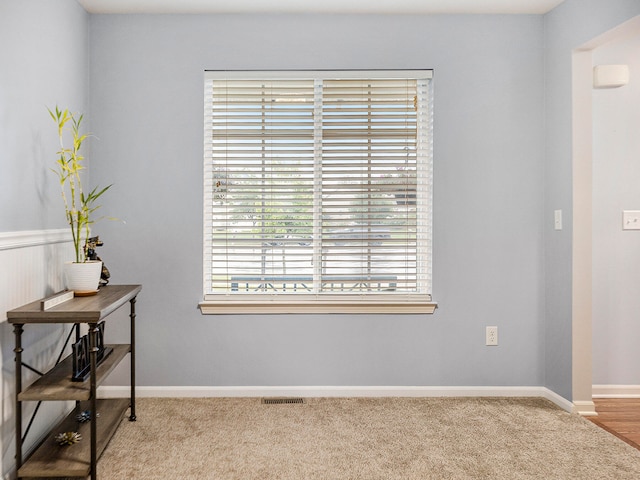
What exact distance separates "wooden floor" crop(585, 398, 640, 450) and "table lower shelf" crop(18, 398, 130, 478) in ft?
8.77

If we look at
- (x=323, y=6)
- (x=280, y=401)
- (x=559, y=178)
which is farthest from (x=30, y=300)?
(x=559, y=178)

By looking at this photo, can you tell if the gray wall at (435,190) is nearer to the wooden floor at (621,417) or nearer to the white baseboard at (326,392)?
the white baseboard at (326,392)

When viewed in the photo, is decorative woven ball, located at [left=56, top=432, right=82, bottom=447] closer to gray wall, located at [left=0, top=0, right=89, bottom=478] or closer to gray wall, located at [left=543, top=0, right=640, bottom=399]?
gray wall, located at [left=0, top=0, right=89, bottom=478]

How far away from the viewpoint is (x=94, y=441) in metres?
1.92

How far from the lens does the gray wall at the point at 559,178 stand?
2756 millimetres

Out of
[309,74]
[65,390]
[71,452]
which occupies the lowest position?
[71,452]

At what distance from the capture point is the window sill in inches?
118

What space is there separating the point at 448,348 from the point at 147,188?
7.39ft

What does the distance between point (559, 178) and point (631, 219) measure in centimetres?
68

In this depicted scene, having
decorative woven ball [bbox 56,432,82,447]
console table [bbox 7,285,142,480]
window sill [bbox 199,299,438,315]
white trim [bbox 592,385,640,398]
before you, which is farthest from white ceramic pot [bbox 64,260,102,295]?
white trim [bbox 592,385,640,398]

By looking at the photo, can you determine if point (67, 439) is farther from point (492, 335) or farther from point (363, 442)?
point (492, 335)

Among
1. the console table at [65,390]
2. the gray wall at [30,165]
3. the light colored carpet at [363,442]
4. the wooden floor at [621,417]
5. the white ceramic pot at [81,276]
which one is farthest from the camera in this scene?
the wooden floor at [621,417]

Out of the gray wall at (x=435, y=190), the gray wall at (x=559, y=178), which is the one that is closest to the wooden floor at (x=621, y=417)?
the gray wall at (x=559, y=178)

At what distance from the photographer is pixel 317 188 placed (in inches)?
120
